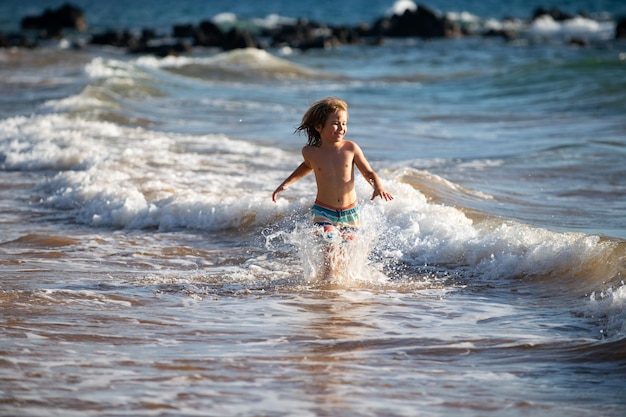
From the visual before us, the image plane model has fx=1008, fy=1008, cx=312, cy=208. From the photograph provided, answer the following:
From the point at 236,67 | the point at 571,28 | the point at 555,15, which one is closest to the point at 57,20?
the point at 236,67

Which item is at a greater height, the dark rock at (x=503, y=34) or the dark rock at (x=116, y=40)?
the dark rock at (x=116, y=40)

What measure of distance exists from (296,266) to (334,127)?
1.31m

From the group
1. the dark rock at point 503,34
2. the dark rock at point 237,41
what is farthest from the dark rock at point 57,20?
the dark rock at point 503,34

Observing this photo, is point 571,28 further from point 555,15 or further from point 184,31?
point 184,31

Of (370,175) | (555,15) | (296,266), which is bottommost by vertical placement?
(296,266)

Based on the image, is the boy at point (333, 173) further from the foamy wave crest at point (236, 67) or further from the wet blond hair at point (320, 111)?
the foamy wave crest at point (236, 67)

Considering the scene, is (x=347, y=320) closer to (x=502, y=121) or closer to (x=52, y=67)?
(x=502, y=121)

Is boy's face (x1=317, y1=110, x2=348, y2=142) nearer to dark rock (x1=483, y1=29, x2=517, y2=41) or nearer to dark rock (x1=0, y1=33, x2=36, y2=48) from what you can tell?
dark rock (x1=0, y1=33, x2=36, y2=48)

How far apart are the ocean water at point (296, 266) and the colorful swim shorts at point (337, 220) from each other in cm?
10

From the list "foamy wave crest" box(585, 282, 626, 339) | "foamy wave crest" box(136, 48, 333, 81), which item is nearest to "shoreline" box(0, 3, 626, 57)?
"foamy wave crest" box(136, 48, 333, 81)

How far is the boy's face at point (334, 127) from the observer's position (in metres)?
7.17

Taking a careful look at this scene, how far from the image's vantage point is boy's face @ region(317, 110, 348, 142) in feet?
23.5

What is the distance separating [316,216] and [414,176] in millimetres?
3682

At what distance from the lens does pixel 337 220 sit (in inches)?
287
